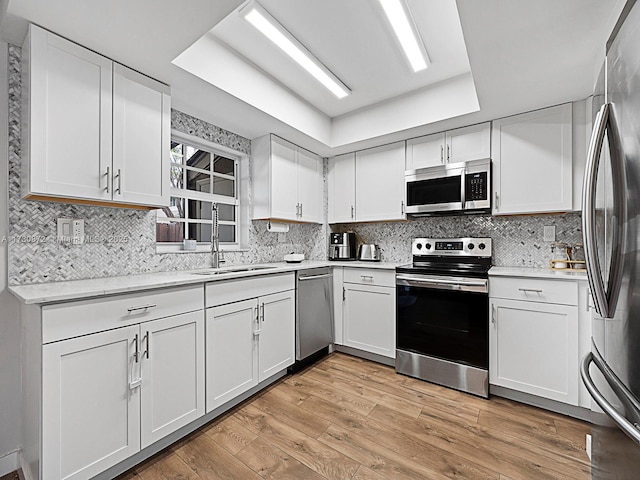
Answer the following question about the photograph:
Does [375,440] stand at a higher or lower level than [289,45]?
lower

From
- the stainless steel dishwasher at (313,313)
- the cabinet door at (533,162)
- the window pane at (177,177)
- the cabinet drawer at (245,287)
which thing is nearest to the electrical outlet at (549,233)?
the cabinet door at (533,162)

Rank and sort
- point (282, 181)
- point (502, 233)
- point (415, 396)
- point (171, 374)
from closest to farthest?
1. point (171, 374)
2. point (415, 396)
3. point (502, 233)
4. point (282, 181)

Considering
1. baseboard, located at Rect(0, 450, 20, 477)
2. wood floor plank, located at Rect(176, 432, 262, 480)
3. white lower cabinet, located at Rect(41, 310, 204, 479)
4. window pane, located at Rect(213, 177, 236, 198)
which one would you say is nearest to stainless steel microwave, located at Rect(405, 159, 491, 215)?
window pane, located at Rect(213, 177, 236, 198)

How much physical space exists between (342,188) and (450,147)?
1265mm

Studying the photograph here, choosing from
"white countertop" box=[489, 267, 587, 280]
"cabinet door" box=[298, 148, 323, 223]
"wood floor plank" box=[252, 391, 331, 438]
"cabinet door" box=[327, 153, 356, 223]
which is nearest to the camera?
"wood floor plank" box=[252, 391, 331, 438]

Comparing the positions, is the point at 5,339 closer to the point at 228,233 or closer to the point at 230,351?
the point at 230,351

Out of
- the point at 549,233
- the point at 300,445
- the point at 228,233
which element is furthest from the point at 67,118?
the point at 549,233

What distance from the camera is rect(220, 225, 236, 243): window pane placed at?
306 cm

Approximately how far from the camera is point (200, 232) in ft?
9.22

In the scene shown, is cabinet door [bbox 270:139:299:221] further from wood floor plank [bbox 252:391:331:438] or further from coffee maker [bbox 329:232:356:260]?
wood floor plank [bbox 252:391:331:438]

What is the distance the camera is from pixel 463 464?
1.68 metres

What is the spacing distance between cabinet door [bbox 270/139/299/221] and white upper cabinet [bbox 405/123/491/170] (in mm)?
1210

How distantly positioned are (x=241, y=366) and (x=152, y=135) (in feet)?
5.57

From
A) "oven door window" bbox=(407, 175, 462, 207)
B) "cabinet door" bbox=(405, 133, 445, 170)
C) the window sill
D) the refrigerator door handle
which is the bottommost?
the refrigerator door handle
